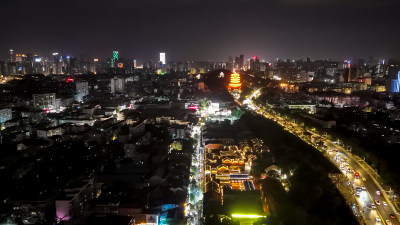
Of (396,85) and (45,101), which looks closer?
(45,101)

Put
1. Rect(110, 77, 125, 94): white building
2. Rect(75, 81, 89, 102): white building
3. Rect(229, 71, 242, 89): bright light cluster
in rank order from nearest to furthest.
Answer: Rect(75, 81, 89, 102): white building → Rect(110, 77, 125, 94): white building → Rect(229, 71, 242, 89): bright light cluster

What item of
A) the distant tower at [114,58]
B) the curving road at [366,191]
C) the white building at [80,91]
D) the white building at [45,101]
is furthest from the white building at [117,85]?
the distant tower at [114,58]

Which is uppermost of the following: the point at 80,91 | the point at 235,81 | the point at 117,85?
the point at 235,81

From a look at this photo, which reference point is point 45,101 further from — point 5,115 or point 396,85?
point 396,85

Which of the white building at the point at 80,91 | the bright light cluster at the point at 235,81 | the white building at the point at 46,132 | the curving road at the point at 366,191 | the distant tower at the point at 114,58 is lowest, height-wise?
the curving road at the point at 366,191

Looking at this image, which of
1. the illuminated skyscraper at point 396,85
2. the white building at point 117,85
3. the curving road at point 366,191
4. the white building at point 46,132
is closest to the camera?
the curving road at point 366,191

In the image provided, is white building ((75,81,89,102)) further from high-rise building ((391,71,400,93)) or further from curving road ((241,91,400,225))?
high-rise building ((391,71,400,93))

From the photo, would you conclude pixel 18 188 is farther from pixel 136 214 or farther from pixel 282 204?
pixel 282 204

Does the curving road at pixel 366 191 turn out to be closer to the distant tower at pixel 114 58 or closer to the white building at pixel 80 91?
the white building at pixel 80 91

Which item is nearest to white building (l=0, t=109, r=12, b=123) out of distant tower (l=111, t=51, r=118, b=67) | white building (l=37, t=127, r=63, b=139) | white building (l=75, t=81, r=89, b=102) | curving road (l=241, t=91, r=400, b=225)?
white building (l=37, t=127, r=63, b=139)

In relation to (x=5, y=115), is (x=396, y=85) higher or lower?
higher

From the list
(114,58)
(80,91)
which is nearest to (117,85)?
(80,91)

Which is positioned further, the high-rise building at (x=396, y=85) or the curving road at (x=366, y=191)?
the high-rise building at (x=396, y=85)
